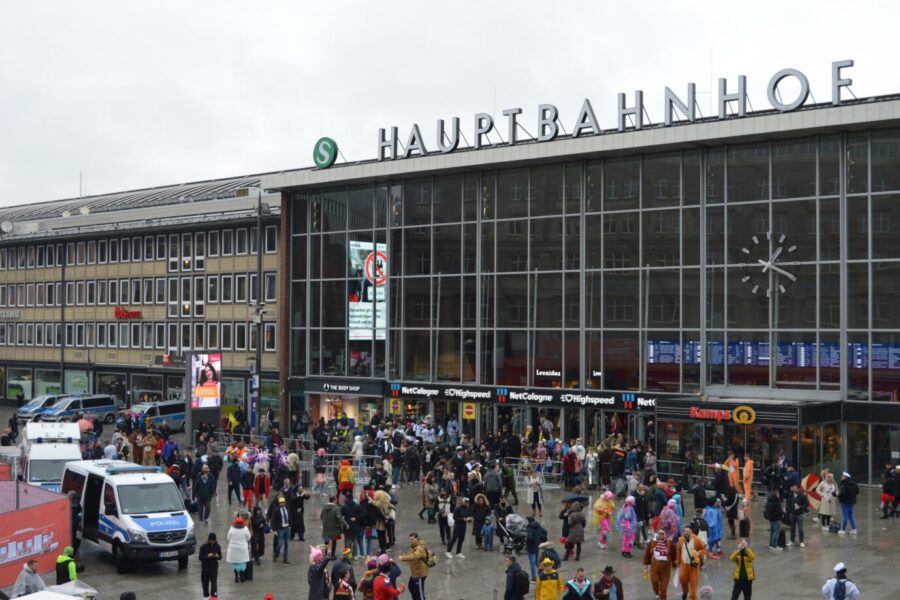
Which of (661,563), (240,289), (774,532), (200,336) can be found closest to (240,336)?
(240,289)

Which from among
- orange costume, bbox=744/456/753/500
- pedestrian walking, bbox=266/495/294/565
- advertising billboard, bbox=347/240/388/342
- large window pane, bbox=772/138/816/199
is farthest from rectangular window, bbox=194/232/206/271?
pedestrian walking, bbox=266/495/294/565

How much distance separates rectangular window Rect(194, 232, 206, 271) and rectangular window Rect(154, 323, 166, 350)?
508 cm

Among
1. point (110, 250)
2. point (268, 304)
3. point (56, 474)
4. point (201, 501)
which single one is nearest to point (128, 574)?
point (201, 501)

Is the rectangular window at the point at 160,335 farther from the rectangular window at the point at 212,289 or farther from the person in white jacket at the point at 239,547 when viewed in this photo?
the person in white jacket at the point at 239,547

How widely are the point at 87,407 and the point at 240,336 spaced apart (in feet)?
31.8

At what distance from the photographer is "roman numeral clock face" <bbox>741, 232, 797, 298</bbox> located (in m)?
38.4

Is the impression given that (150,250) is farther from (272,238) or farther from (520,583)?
(520,583)

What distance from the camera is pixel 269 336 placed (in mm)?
58375

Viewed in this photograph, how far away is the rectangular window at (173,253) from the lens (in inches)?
2518

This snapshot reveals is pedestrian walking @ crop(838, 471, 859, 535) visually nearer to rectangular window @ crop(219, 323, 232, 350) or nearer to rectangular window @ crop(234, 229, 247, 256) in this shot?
rectangular window @ crop(234, 229, 247, 256)

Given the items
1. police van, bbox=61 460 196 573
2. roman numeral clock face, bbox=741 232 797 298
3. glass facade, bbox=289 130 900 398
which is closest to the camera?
police van, bbox=61 460 196 573

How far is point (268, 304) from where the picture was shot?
191 feet

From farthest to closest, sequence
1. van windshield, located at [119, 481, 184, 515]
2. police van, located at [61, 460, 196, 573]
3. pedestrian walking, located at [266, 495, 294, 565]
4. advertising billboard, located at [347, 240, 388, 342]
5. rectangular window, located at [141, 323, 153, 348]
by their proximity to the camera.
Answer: rectangular window, located at [141, 323, 153, 348] < advertising billboard, located at [347, 240, 388, 342] < pedestrian walking, located at [266, 495, 294, 565] < van windshield, located at [119, 481, 184, 515] < police van, located at [61, 460, 196, 573]

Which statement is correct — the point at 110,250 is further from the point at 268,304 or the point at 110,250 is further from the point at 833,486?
the point at 833,486
